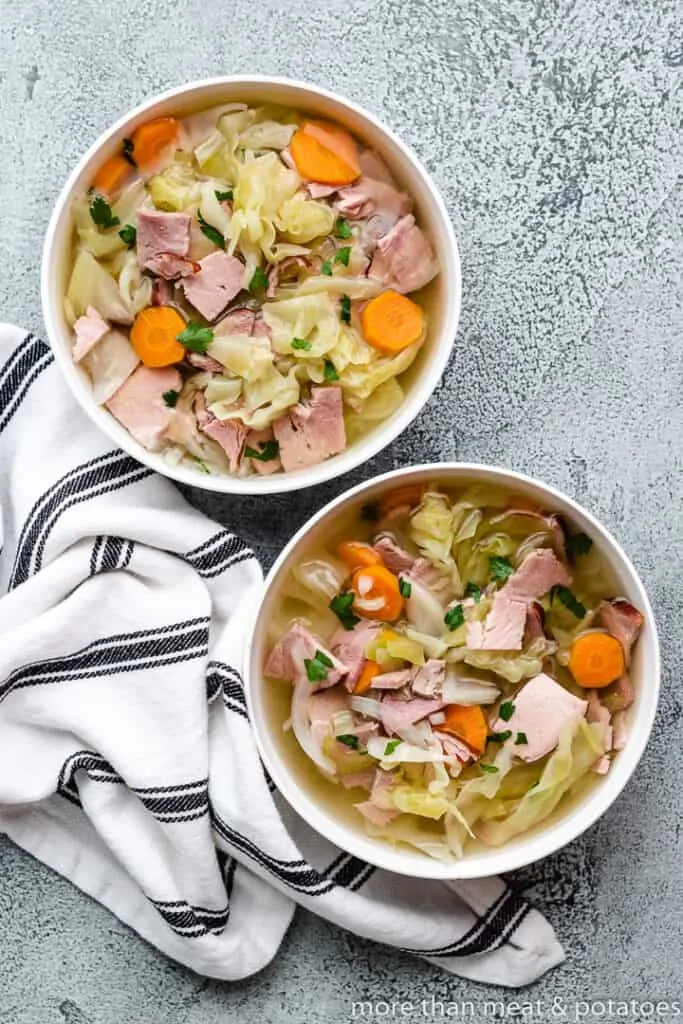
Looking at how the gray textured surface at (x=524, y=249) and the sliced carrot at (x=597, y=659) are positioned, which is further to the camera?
the gray textured surface at (x=524, y=249)

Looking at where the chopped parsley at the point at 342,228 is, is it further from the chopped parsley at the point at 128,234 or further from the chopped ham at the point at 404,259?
the chopped parsley at the point at 128,234

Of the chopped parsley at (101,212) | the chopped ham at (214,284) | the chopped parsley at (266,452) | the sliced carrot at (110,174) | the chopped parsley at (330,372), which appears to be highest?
the sliced carrot at (110,174)

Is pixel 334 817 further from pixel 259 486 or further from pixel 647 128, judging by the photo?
pixel 647 128

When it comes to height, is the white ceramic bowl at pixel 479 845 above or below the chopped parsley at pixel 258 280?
below

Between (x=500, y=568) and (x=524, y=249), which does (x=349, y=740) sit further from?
(x=524, y=249)

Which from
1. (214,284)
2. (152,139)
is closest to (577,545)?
(214,284)

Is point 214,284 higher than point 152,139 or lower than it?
lower

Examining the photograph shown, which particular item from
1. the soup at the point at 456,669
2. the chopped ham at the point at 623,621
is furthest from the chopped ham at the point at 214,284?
the chopped ham at the point at 623,621
